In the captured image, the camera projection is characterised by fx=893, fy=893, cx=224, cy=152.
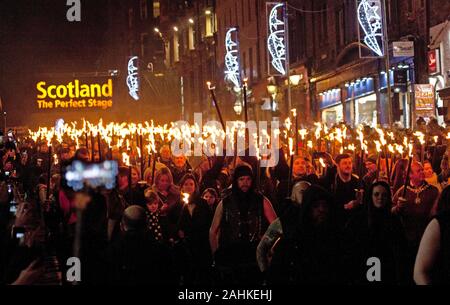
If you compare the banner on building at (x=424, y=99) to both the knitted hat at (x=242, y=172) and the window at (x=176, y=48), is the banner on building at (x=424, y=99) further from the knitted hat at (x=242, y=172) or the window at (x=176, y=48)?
the window at (x=176, y=48)

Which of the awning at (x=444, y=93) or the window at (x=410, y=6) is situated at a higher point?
the window at (x=410, y=6)

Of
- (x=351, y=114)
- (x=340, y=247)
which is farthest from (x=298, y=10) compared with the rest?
(x=340, y=247)

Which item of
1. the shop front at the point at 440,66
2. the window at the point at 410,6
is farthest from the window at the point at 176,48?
the shop front at the point at 440,66

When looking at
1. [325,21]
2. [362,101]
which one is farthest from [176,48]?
[362,101]

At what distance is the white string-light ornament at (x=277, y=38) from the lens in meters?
33.0

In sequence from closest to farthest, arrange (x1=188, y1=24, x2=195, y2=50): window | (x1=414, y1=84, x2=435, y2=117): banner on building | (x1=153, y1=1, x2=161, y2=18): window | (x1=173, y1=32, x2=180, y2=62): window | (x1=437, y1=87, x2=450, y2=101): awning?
1. (x1=437, y1=87, x2=450, y2=101): awning
2. (x1=414, y1=84, x2=435, y2=117): banner on building
3. (x1=188, y1=24, x2=195, y2=50): window
4. (x1=173, y1=32, x2=180, y2=62): window
5. (x1=153, y1=1, x2=161, y2=18): window

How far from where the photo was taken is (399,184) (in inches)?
433

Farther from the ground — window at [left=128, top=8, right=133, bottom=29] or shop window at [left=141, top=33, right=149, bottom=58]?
window at [left=128, top=8, right=133, bottom=29]

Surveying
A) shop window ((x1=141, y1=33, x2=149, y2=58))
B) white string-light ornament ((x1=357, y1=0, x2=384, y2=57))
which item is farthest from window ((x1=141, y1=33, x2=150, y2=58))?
white string-light ornament ((x1=357, y1=0, x2=384, y2=57))

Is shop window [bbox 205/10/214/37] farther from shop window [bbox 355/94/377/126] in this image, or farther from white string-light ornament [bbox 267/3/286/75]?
shop window [bbox 355/94/377/126]

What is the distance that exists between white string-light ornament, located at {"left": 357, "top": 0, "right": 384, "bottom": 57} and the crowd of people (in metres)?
14.1

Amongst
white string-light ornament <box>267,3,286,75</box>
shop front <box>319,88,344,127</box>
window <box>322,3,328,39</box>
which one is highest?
window <box>322,3,328,39</box>

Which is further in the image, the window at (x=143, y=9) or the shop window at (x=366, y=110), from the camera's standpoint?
the window at (x=143, y=9)

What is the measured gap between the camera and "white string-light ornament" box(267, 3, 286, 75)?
33031mm
